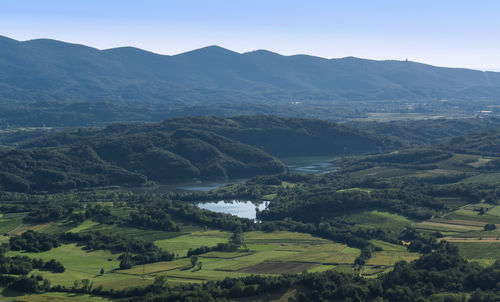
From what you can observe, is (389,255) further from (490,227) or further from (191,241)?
(191,241)

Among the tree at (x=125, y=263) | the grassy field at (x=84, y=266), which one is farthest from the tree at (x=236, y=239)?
the grassy field at (x=84, y=266)

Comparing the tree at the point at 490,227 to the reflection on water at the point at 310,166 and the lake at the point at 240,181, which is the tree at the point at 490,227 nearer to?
the lake at the point at 240,181

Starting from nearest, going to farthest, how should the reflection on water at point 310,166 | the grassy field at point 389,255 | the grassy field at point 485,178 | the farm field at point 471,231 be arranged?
the grassy field at point 389,255 < the farm field at point 471,231 < the grassy field at point 485,178 < the reflection on water at point 310,166

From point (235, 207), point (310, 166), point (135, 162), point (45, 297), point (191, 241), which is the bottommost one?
Result: point (235, 207)

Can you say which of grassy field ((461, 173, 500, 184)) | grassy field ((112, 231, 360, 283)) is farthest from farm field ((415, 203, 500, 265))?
grassy field ((461, 173, 500, 184))

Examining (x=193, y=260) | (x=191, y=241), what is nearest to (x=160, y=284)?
(x=193, y=260)

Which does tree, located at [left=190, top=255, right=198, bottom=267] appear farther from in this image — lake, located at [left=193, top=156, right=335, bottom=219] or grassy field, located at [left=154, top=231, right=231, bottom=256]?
lake, located at [left=193, top=156, right=335, bottom=219]

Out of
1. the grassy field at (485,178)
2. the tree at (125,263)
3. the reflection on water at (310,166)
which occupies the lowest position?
the tree at (125,263)

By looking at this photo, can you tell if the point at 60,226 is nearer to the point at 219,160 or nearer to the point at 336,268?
the point at 336,268
